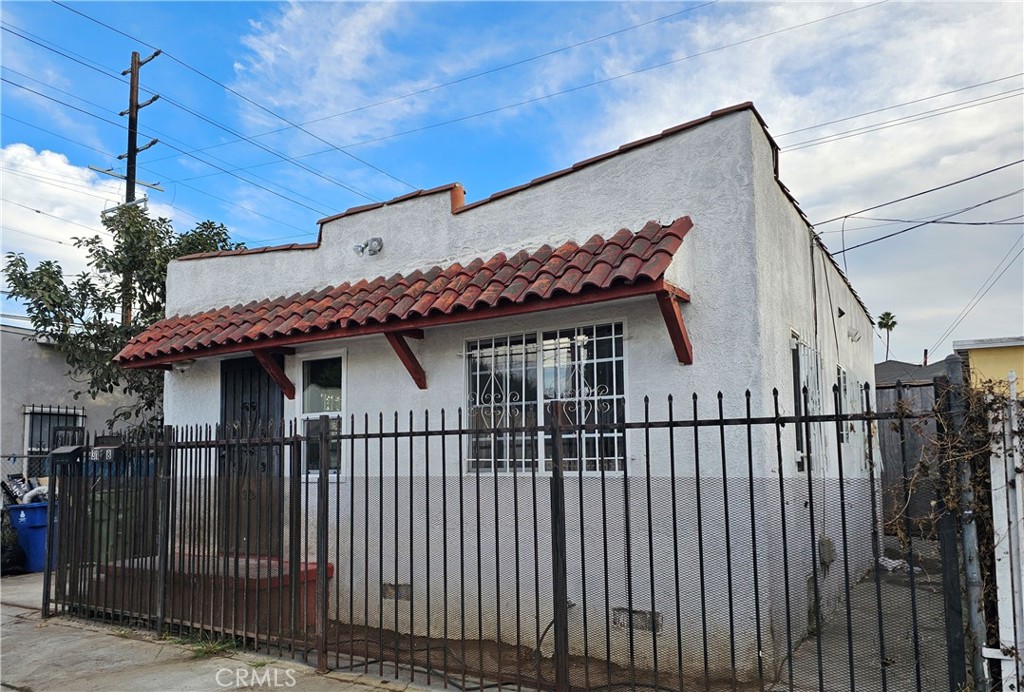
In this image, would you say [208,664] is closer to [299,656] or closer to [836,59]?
[299,656]

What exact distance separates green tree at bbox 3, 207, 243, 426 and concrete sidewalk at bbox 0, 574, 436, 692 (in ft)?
18.2

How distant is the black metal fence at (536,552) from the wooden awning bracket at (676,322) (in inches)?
18.0

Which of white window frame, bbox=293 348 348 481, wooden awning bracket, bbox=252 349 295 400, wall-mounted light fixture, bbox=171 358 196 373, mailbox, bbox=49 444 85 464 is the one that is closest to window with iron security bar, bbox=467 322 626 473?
white window frame, bbox=293 348 348 481

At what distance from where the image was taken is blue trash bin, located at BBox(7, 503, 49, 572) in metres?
12.0

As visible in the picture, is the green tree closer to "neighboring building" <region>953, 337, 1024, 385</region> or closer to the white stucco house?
the white stucco house

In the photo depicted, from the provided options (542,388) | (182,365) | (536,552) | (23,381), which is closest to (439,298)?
(542,388)

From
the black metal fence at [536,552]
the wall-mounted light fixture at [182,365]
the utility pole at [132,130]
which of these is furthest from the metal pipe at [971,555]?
the utility pole at [132,130]

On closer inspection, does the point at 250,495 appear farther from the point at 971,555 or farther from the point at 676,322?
the point at 971,555

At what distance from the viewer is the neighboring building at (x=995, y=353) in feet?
31.2

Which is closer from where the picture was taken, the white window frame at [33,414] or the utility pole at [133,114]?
the white window frame at [33,414]

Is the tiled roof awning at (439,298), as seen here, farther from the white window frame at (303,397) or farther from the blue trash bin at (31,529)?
the blue trash bin at (31,529)

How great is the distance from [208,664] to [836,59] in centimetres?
992

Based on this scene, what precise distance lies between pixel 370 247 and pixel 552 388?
3129 millimetres

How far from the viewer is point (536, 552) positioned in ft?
16.4
